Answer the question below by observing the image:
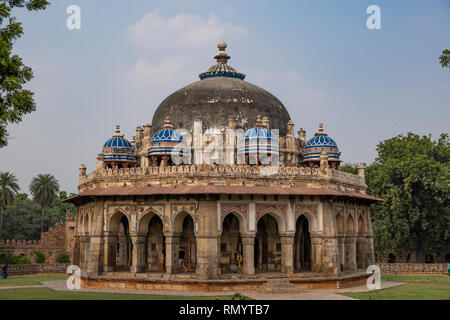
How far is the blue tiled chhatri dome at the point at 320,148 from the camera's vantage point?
100 ft

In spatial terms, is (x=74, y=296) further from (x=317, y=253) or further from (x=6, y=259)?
(x=6, y=259)

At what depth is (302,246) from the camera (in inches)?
1203

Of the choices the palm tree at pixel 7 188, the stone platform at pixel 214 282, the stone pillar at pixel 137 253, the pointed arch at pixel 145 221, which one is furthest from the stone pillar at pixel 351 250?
the palm tree at pixel 7 188

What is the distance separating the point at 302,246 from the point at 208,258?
845 centimetres

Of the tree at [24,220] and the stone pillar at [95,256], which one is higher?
the tree at [24,220]

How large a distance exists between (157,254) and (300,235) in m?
8.56

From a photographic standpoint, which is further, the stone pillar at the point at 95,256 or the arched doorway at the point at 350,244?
the arched doorway at the point at 350,244

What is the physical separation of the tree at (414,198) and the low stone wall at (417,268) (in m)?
2.91

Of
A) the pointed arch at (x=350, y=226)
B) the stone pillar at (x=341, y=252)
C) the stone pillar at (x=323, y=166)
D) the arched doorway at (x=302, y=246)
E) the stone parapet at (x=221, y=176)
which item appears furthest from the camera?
the pointed arch at (x=350, y=226)

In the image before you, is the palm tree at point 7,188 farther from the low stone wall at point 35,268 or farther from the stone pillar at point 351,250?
the stone pillar at point 351,250

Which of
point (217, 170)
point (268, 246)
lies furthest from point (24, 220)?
point (217, 170)

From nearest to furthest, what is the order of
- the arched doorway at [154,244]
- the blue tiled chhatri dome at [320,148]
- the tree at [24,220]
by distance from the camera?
1. the arched doorway at [154,244]
2. the blue tiled chhatri dome at [320,148]
3. the tree at [24,220]

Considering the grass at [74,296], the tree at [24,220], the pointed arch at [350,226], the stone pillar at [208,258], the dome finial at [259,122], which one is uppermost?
the dome finial at [259,122]
